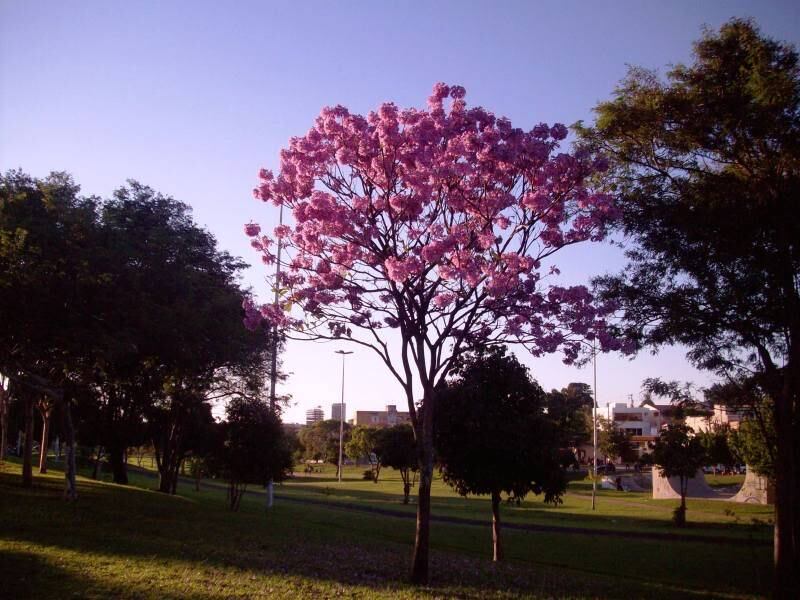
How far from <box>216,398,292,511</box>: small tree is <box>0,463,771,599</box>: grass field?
497 cm

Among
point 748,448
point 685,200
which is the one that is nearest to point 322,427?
point 748,448

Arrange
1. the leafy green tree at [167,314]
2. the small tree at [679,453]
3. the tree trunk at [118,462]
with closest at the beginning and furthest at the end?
the leafy green tree at [167,314], the tree trunk at [118,462], the small tree at [679,453]

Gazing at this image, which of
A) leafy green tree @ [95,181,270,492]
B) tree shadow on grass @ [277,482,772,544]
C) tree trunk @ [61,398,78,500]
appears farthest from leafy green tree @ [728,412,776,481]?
tree trunk @ [61,398,78,500]

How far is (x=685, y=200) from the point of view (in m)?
15.3

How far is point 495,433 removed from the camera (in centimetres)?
1880

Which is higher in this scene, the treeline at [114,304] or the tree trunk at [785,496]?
the treeline at [114,304]

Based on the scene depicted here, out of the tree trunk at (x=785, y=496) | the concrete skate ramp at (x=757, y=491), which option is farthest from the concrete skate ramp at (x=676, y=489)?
the tree trunk at (x=785, y=496)

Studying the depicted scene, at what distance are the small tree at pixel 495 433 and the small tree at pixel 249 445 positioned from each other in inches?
496

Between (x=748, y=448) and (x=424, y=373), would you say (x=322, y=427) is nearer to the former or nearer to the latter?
(x=748, y=448)

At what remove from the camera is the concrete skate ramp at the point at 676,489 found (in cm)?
6078

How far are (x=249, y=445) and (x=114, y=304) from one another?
11.9 m

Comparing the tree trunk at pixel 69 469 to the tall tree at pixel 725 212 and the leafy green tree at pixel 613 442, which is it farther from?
the leafy green tree at pixel 613 442

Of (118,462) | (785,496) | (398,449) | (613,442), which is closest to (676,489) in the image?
(613,442)

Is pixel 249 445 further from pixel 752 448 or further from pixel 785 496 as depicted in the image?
pixel 752 448
